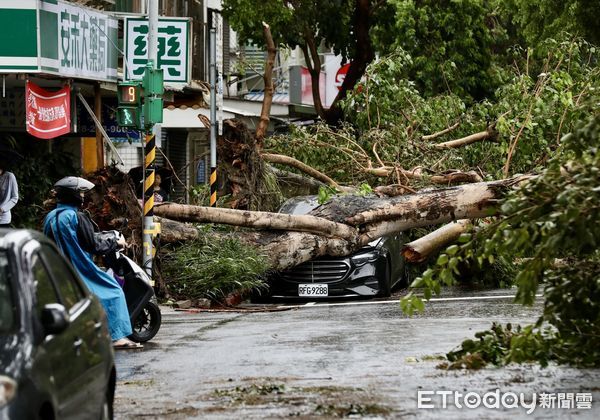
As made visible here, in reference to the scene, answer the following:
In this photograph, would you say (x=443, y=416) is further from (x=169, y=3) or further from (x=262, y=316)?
(x=169, y=3)

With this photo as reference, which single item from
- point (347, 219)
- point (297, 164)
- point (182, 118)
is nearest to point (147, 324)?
point (347, 219)

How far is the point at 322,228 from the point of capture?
2016 centimetres

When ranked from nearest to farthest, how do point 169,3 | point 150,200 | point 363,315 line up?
point 363,315 < point 150,200 < point 169,3

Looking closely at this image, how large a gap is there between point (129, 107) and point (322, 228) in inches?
131

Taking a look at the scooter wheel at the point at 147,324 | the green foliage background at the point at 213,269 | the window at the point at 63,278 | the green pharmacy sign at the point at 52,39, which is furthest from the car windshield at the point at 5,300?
the green pharmacy sign at the point at 52,39

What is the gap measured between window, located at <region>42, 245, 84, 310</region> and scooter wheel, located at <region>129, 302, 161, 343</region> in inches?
226

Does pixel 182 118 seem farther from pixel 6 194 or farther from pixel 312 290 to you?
pixel 6 194

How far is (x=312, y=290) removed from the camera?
2039cm

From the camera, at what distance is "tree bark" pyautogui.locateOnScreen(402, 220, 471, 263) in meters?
20.1

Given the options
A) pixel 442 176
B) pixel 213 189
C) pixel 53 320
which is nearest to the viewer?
pixel 53 320

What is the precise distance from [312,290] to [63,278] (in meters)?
12.7

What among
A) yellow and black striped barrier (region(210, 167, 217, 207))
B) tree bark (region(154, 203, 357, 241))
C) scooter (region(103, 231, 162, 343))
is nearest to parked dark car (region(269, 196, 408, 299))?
tree bark (region(154, 203, 357, 241))

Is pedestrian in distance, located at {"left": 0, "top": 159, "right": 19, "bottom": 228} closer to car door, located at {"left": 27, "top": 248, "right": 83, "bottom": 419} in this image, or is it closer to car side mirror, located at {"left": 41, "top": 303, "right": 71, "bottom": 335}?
car door, located at {"left": 27, "top": 248, "right": 83, "bottom": 419}

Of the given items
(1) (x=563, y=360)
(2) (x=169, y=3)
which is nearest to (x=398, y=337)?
(1) (x=563, y=360)
